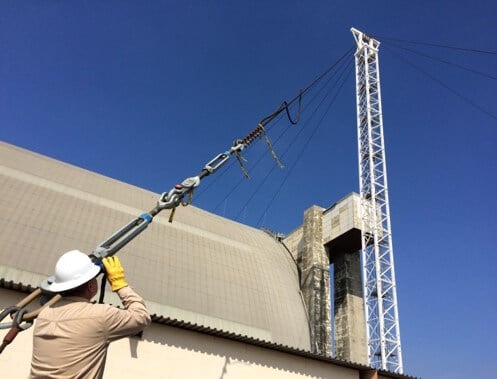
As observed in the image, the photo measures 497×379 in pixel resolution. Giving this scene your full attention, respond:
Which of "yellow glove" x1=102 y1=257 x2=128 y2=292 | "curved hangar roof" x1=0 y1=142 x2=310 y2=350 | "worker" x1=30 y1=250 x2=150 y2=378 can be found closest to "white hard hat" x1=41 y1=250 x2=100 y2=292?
"worker" x1=30 y1=250 x2=150 y2=378

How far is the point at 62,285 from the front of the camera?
13.2 feet

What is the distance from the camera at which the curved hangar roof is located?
68.9 ft

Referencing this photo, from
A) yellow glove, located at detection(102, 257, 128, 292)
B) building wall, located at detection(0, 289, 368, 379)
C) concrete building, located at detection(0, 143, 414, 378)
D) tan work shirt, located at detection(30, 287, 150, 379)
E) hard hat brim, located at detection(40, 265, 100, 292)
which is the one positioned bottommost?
tan work shirt, located at detection(30, 287, 150, 379)

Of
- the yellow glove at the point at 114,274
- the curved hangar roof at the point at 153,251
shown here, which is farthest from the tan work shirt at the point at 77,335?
the curved hangar roof at the point at 153,251

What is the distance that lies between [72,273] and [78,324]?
1.69 ft

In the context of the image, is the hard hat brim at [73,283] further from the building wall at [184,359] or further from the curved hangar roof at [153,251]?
the curved hangar roof at [153,251]

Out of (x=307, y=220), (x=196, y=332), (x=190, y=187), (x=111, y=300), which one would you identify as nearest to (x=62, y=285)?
(x=190, y=187)

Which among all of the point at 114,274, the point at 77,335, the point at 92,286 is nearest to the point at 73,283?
the point at 92,286

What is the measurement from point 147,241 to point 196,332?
37.8 ft

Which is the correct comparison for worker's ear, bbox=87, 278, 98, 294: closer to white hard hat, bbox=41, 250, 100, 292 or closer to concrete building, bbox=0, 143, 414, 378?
white hard hat, bbox=41, 250, 100, 292

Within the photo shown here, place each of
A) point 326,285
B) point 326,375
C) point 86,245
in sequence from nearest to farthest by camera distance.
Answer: point 326,375 < point 86,245 < point 326,285

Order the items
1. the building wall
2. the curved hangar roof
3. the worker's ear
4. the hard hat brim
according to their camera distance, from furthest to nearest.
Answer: the curved hangar roof, the building wall, the worker's ear, the hard hat brim

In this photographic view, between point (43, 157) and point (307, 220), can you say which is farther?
point (307, 220)

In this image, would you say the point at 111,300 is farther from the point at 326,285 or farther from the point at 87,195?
the point at 326,285
